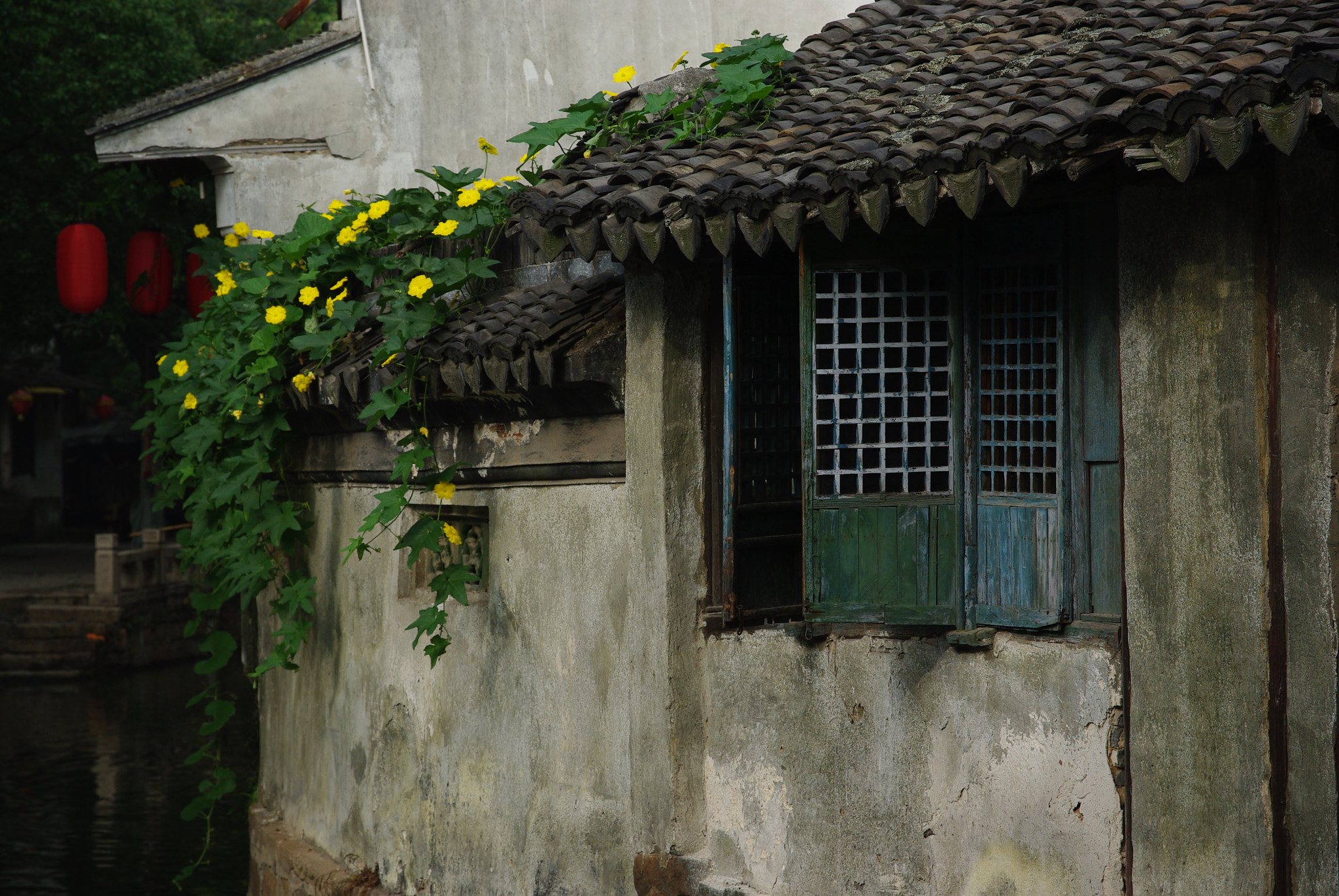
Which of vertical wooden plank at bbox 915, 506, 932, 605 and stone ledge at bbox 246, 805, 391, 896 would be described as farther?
stone ledge at bbox 246, 805, 391, 896

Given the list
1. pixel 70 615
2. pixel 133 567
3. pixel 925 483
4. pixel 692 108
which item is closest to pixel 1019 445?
pixel 925 483

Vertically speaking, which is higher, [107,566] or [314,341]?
[314,341]

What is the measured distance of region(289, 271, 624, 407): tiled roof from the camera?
580 centimetres

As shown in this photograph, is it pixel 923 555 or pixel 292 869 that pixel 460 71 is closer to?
pixel 292 869

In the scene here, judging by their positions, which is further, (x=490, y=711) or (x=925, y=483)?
(x=490, y=711)

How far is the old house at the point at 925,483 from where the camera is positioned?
13.4 feet

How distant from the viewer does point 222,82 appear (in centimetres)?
1076

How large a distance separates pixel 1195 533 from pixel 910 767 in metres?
1.47

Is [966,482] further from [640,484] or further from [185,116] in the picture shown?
[185,116]

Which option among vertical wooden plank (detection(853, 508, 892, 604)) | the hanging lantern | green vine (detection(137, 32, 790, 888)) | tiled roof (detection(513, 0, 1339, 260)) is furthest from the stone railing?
vertical wooden plank (detection(853, 508, 892, 604))

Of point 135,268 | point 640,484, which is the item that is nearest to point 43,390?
point 135,268

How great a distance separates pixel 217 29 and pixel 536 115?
14.7m

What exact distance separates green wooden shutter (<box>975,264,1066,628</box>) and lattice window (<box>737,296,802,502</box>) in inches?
36.6

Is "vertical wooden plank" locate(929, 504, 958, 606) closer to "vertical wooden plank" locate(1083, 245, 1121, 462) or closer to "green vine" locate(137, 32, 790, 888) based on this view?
"vertical wooden plank" locate(1083, 245, 1121, 462)
